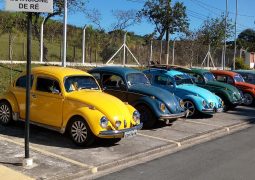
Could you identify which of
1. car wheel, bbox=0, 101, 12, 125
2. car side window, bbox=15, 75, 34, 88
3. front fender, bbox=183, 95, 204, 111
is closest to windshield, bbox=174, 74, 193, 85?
front fender, bbox=183, 95, 204, 111

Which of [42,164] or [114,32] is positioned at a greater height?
[114,32]

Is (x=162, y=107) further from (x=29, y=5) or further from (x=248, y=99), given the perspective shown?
(x=248, y=99)

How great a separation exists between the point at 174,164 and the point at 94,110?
1.97m

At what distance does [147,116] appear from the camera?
12.0 metres

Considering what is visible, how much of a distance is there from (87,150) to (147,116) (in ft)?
10.7

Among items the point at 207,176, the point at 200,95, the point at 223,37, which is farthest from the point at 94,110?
the point at 223,37

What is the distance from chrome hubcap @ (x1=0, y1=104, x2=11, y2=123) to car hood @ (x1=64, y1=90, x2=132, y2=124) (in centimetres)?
196

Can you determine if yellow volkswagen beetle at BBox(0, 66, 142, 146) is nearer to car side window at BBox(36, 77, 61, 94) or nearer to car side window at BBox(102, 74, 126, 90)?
car side window at BBox(36, 77, 61, 94)

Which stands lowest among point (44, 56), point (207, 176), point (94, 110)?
point (207, 176)

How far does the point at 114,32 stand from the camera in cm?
3041

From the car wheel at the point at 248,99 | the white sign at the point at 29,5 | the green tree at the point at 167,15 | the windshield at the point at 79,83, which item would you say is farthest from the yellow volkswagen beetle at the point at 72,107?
the green tree at the point at 167,15

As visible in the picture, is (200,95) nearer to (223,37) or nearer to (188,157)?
(188,157)

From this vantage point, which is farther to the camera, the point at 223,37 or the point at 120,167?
the point at 223,37

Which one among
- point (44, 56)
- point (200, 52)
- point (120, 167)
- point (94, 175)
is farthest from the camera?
point (200, 52)
